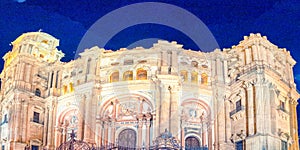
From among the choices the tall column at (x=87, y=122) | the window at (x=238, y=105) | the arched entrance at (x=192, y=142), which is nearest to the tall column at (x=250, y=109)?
the window at (x=238, y=105)

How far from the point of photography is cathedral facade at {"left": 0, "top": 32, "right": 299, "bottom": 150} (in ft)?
146

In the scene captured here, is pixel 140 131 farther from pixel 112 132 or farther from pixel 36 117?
pixel 36 117

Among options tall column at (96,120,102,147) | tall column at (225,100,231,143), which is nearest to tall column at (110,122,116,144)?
tall column at (96,120,102,147)

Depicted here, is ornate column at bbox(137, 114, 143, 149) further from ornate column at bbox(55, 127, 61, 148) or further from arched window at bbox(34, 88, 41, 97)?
arched window at bbox(34, 88, 41, 97)

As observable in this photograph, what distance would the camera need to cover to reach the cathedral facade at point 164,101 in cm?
4444

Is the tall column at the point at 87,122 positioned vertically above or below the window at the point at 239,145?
above

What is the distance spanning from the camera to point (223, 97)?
46.6m

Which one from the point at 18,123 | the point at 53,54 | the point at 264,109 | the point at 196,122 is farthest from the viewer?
the point at 53,54

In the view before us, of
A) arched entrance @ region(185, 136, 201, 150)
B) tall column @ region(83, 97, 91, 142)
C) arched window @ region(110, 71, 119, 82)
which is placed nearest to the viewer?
tall column @ region(83, 97, 91, 142)

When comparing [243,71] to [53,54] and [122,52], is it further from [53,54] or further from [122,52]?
[53,54]

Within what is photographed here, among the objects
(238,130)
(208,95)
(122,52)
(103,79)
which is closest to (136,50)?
(122,52)

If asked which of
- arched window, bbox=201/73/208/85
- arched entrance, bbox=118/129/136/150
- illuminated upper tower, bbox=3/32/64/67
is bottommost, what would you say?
arched entrance, bbox=118/129/136/150

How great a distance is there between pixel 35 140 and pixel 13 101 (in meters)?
4.77

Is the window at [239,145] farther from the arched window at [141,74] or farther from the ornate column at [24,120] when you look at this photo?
the ornate column at [24,120]
